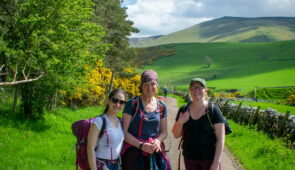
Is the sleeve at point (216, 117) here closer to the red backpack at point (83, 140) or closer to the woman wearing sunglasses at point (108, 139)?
the woman wearing sunglasses at point (108, 139)

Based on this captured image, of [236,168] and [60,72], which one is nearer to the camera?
[236,168]

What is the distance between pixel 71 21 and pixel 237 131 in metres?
7.98

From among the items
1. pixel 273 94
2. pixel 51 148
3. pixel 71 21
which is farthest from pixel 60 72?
pixel 273 94

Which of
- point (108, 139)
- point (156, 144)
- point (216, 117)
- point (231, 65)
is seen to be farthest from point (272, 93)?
point (108, 139)

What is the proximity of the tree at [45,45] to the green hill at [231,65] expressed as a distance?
60.7m

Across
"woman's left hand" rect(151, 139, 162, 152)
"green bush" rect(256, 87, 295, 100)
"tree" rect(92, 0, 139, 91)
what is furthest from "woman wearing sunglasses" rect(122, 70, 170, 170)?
"green bush" rect(256, 87, 295, 100)

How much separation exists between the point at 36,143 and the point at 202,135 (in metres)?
6.69

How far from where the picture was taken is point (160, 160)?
13.0ft

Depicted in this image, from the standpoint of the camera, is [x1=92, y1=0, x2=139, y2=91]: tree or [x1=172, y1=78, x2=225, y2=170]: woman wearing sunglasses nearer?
[x1=172, y1=78, x2=225, y2=170]: woman wearing sunglasses

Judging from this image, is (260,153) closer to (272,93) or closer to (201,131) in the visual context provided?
(201,131)

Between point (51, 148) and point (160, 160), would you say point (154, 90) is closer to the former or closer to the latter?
point (160, 160)

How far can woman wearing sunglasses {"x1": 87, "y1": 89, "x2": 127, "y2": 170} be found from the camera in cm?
355

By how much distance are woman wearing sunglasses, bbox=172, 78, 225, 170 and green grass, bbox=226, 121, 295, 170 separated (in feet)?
14.2

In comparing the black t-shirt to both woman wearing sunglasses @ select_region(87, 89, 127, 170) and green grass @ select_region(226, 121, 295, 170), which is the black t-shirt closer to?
woman wearing sunglasses @ select_region(87, 89, 127, 170)
